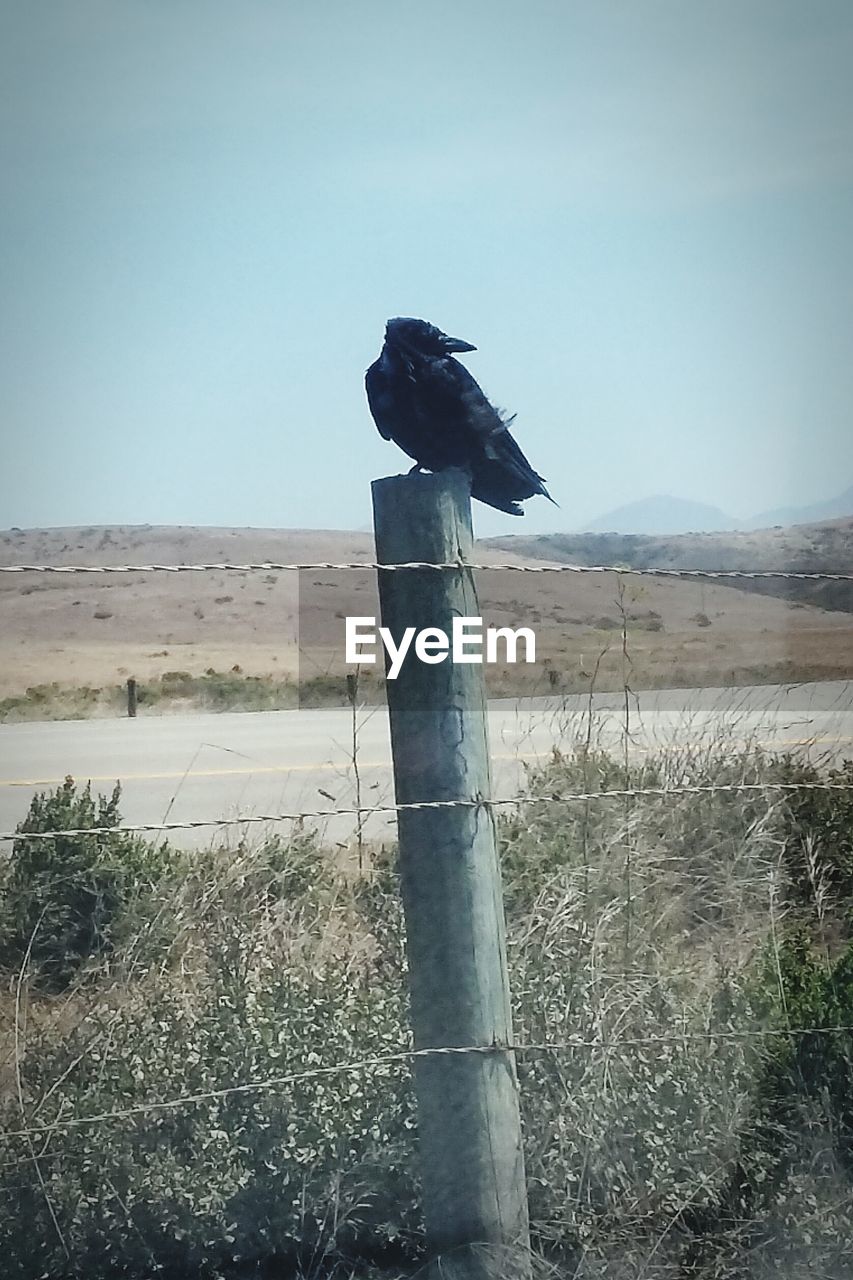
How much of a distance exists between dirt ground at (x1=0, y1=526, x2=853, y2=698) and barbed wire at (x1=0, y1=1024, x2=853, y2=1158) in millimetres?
698

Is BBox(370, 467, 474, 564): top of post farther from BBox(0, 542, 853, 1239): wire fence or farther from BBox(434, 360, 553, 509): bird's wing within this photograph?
BBox(434, 360, 553, 509): bird's wing

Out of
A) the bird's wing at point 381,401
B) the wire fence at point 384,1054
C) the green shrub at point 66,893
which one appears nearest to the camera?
the wire fence at point 384,1054

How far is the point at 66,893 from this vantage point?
2.69m

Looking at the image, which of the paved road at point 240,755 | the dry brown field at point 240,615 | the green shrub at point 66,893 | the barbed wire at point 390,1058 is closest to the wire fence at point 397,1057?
the barbed wire at point 390,1058

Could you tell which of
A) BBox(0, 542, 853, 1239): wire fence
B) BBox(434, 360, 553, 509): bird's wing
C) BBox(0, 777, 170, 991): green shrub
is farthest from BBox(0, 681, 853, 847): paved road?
BBox(434, 360, 553, 509): bird's wing

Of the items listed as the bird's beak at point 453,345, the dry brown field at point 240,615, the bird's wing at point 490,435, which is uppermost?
the bird's beak at point 453,345

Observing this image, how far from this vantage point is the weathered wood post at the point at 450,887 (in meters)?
2.01

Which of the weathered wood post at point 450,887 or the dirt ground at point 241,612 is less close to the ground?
the dirt ground at point 241,612

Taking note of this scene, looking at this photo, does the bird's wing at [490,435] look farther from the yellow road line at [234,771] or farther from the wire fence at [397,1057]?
the wire fence at [397,1057]

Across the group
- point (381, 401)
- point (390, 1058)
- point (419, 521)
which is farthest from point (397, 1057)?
point (381, 401)

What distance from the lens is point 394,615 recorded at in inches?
79.2

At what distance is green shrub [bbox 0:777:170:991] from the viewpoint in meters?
2.59

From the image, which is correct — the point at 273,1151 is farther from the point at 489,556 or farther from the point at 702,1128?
the point at 489,556

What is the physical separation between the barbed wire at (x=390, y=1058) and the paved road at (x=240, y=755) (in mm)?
584
